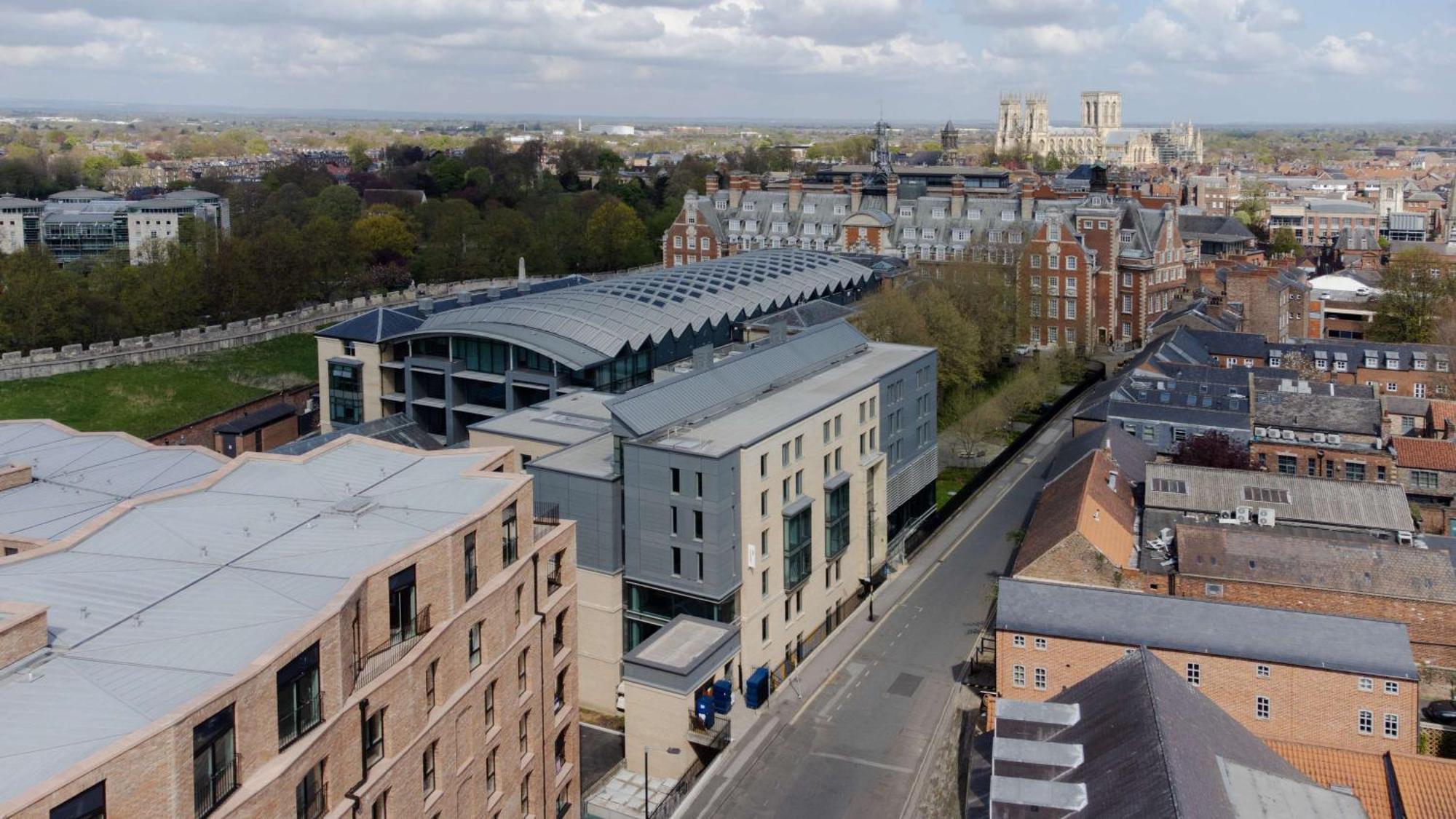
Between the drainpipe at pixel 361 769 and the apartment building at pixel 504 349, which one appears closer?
the drainpipe at pixel 361 769

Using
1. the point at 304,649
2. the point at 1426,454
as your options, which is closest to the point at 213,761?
the point at 304,649


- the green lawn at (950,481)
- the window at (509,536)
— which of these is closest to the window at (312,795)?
the window at (509,536)

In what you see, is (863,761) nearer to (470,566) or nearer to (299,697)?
(470,566)

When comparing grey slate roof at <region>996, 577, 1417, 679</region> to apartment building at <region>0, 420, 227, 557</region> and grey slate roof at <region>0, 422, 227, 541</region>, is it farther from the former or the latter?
grey slate roof at <region>0, 422, 227, 541</region>

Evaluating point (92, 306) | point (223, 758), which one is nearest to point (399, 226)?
point (92, 306)

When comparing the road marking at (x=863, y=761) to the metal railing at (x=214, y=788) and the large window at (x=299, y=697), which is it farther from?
the metal railing at (x=214, y=788)

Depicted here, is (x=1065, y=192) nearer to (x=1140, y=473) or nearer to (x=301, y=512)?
(x=1140, y=473)
